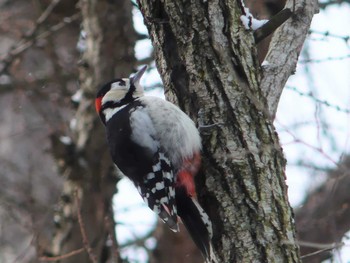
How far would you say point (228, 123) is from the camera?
3.87 m

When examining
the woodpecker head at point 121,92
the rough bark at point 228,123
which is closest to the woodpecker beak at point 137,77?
the woodpecker head at point 121,92

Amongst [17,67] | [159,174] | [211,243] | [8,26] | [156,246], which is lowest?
[211,243]

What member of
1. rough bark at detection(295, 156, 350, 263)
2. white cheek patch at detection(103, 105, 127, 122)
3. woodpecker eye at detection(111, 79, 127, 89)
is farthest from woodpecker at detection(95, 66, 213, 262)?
rough bark at detection(295, 156, 350, 263)

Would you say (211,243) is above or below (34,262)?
below

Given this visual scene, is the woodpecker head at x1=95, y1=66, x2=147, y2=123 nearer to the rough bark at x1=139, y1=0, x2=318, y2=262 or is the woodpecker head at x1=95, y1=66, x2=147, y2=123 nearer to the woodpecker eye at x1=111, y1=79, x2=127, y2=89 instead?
the woodpecker eye at x1=111, y1=79, x2=127, y2=89

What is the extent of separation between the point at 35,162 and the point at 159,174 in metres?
3.39

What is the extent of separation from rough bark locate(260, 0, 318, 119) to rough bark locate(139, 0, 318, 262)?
6.2 inches

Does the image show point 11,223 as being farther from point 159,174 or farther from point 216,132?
point 216,132

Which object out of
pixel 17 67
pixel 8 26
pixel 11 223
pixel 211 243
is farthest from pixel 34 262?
pixel 211 243

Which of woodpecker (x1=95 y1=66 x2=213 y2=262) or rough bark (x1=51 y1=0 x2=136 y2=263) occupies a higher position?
rough bark (x1=51 y1=0 x2=136 y2=263)

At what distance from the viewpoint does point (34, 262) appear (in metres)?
6.60

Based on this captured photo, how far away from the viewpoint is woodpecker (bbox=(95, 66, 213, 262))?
13.2ft

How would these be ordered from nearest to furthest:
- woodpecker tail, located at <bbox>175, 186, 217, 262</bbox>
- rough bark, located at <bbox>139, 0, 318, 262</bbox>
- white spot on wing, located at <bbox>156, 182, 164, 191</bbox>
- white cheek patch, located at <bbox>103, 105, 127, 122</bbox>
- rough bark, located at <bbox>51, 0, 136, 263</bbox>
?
rough bark, located at <bbox>139, 0, 318, 262</bbox>, woodpecker tail, located at <bbox>175, 186, 217, 262</bbox>, white spot on wing, located at <bbox>156, 182, 164, 191</bbox>, white cheek patch, located at <bbox>103, 105, 127, 122</bbox>, rough bark, located at <bbox>51, 0, 136, 263</bbox>

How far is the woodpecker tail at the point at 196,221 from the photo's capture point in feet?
12.3
